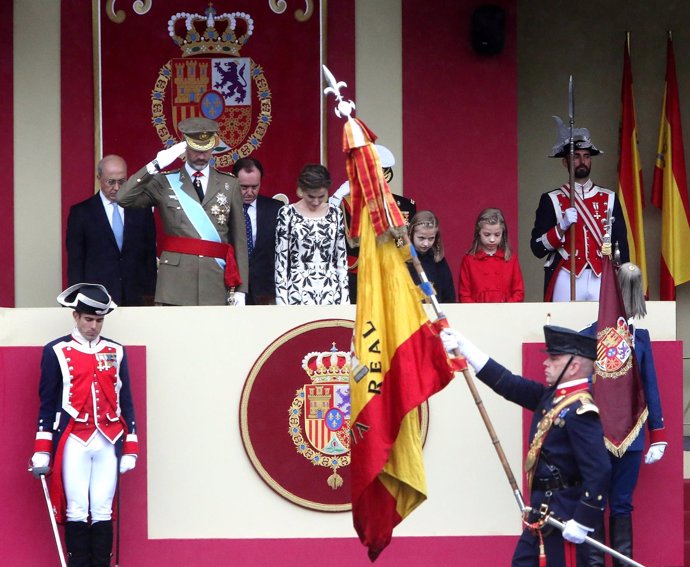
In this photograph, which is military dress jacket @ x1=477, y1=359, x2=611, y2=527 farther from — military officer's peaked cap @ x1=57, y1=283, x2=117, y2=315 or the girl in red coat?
military officer's peaked cap @ x1=57, y1=283, x2=117, y2=315

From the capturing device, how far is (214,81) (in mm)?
11922

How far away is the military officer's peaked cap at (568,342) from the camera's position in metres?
7.68

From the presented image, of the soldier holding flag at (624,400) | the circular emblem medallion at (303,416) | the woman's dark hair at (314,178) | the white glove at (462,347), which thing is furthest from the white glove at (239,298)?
the white glove at (462,347)

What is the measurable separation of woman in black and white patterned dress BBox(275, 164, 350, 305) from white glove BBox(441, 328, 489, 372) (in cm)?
200

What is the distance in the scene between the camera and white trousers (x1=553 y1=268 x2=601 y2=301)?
10922mm

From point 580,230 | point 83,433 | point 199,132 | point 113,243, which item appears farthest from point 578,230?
point 83,433

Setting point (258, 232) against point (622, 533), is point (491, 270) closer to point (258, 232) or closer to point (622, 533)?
point (258, 232)

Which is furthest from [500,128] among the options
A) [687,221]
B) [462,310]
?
[462,310]

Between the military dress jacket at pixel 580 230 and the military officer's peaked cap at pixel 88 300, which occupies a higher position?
the military dress jacket at pixel 580 230

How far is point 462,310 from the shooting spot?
31.4 ft

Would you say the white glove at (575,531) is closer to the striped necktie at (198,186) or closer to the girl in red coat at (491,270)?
the girl in red coat at (491,270)

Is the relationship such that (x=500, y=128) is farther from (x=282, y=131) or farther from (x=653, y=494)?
(x=653, y=494)

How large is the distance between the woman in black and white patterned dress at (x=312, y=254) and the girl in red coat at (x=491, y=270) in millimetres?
880

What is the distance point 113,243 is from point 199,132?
46.6 inches
